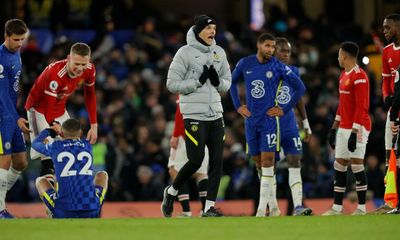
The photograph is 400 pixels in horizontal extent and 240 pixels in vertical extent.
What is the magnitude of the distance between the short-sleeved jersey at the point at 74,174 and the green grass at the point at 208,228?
18.1 inches

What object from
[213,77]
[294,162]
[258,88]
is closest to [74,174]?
[213,77]

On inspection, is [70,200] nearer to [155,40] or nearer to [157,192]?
[157,192]

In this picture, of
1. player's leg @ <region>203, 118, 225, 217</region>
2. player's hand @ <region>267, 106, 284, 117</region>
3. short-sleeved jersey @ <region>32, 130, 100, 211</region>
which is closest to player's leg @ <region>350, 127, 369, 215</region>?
player's hand @ <region>267, 106, 284, 117</region>

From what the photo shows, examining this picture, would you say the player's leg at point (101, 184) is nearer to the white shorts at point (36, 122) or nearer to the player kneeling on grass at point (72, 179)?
the player kneeling on grass at point (72, 179)

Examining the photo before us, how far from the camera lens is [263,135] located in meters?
15.7

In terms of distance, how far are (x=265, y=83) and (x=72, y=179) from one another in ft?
10.6

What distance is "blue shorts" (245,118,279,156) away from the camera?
15688 mm

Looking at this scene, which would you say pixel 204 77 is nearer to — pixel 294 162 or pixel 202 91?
pixel 202 91

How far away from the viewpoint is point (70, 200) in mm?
13938

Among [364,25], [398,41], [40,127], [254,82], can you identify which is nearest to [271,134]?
[254,82]

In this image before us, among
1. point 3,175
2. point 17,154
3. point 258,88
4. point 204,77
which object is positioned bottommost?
point 3,175

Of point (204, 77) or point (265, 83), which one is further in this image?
point (265, 83)

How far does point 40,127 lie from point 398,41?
470 cm

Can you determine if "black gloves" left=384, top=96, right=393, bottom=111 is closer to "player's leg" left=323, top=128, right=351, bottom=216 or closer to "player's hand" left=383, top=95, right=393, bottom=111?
"player's hand" left=383, top=95, right=393, bottom=111
